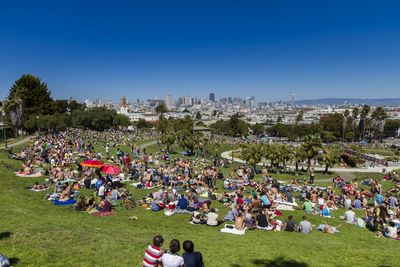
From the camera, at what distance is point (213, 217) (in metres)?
13.3

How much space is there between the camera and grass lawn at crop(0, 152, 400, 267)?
8773 millimetres

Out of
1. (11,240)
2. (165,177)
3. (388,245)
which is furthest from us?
(165,177)

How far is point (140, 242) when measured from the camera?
33.6 ft

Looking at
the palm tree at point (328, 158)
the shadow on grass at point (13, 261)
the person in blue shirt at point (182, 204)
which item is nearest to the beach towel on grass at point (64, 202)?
the person in blue shirt at point (182, 204)

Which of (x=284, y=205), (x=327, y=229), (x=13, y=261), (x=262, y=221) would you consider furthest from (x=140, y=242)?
(x=284, y=205)

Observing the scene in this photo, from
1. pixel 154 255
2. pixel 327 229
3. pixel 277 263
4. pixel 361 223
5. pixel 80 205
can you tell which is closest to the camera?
pixel 154 255

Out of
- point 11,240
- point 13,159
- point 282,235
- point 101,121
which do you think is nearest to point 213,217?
point 282,235

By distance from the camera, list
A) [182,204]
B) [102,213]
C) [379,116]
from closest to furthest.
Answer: [102,213] < [182,204] < [379,116]

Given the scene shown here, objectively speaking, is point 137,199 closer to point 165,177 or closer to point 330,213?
point 165,177

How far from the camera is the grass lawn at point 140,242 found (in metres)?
8.77

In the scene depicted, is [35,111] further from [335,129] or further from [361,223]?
[335,129]

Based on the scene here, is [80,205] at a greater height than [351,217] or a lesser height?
greater

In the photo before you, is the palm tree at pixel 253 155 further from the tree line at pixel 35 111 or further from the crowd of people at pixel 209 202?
the tree line at pixel 35 111

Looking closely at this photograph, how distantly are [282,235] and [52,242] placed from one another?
27.1ft
